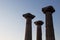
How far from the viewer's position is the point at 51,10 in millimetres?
42656

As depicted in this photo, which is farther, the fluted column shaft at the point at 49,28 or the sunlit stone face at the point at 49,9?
the sunlit stone face at the point at 49,9

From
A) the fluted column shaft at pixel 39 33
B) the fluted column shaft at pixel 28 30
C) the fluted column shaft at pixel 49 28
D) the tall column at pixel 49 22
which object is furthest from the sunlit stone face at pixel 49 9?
the fluted column shaft at pixel 39 33

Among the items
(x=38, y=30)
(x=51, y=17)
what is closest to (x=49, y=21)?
(x=51, y=17)

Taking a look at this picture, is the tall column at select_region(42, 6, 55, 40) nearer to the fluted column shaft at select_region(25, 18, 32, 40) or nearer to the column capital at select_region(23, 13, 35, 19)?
the column capital at select_region(23, 13, 35, 19)

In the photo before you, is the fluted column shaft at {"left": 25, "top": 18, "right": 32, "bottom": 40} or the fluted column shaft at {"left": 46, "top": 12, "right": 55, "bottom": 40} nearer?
the fluted column shaft at {"left": 46, "top": 12, "right": 55, "bottom": 40}

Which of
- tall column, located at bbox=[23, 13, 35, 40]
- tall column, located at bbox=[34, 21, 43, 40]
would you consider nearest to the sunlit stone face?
tall column, located at bbox=[23, 13, 35, 40]

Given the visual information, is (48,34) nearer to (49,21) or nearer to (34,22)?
→ (49,21)

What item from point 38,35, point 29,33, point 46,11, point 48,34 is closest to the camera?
point 48,34

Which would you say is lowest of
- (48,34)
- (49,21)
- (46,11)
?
(48,34)

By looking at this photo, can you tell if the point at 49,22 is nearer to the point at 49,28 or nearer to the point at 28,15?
the point at 49,28

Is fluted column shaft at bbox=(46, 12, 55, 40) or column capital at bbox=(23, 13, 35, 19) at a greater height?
column capital at bbox=(23, 13, 35, 19)

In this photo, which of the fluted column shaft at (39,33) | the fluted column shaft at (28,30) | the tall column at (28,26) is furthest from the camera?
the fluted column shaft at (39,33)

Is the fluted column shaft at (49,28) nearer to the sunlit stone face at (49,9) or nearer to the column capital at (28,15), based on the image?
Result: the sunlit stone face at (49,9)

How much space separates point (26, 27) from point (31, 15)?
13.2ft
